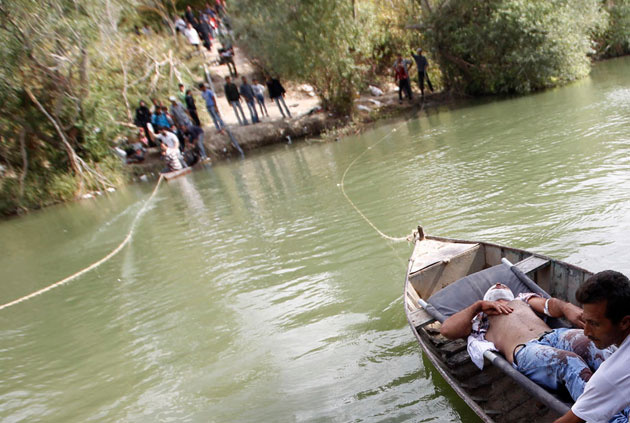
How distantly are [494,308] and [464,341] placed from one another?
673 mm

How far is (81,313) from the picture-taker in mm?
6980

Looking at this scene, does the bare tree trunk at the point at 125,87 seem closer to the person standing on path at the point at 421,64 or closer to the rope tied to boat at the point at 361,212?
the rope tied to boat at the point at 361,212

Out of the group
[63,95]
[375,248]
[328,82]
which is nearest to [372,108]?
[328,82]

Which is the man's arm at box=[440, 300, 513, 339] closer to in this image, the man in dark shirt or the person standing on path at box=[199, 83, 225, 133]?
the person standing on path at box=[199, 83, 225, 133]

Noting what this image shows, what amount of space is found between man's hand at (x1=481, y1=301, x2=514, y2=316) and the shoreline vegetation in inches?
571

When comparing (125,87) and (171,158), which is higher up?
(125,87)

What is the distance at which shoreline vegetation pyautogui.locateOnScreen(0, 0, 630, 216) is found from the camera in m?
14.1

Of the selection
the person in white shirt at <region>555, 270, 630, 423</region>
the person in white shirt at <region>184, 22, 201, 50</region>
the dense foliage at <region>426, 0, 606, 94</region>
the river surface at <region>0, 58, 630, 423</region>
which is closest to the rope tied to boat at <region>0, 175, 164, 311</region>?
the river surface at <region>0, 58, 630, 423</region>

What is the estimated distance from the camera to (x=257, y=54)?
66.3 ft

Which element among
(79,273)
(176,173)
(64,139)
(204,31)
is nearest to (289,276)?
(79,273)

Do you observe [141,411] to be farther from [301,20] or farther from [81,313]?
[301,20]

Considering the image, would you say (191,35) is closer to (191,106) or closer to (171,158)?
(191,106)

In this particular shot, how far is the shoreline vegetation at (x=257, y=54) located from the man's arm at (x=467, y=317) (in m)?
14.4

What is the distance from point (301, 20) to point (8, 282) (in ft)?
43.4
